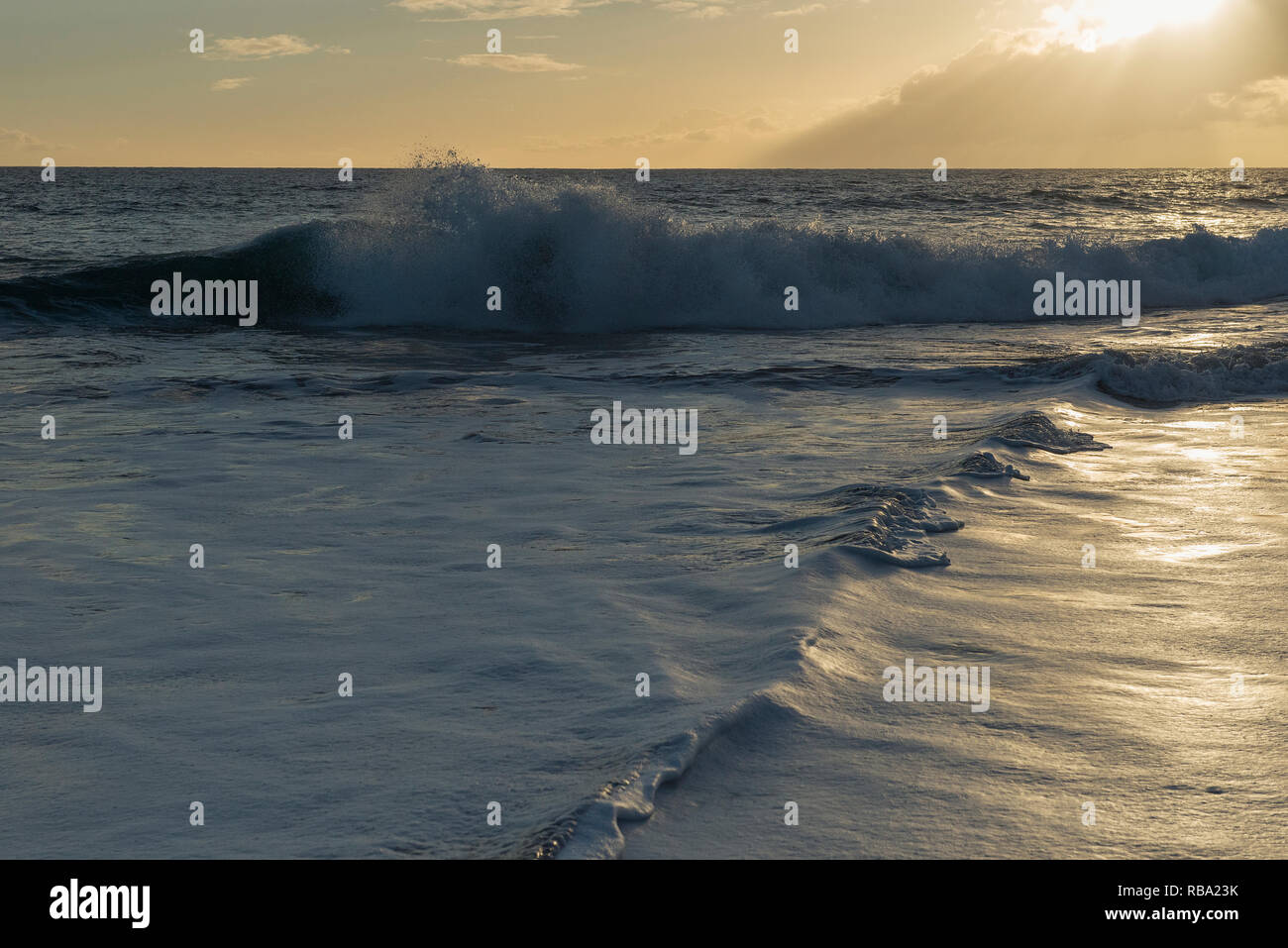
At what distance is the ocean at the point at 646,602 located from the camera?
290 centimetres

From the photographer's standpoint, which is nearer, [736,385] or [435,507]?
[435,507]

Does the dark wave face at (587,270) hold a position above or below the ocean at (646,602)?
above

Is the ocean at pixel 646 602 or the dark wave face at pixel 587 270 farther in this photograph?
the dark wave face at pixel 587 270

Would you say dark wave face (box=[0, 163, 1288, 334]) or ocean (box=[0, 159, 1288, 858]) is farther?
dark wave face (box=[0, 163, 1288, 334])

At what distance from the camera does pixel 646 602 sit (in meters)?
4.54

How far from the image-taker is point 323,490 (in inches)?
254

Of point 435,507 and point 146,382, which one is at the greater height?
point 146,382

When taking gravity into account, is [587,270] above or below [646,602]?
above

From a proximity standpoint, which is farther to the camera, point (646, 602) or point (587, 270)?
point (587, 270)

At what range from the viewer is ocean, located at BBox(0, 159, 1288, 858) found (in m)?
2.90

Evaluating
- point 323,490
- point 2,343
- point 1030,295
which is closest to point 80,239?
point 2,343

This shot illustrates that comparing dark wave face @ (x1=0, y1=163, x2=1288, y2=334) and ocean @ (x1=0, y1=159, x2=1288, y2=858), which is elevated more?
dark wave face @ (x1=0, y1=163, x2=1288, y2=334)
